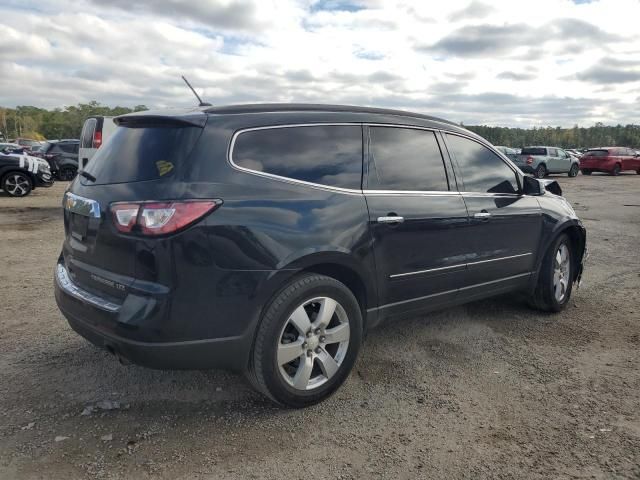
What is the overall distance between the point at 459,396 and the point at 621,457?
0.94 metres

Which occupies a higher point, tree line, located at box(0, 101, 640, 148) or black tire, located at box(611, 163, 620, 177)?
tree line, located at box(0, 101, 640, 148)

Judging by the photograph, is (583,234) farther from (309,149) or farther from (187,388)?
(187,388)

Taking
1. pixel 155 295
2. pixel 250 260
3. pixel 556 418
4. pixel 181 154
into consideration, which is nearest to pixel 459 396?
pixel 556 418

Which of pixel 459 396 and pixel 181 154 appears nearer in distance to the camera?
pixel 181 154

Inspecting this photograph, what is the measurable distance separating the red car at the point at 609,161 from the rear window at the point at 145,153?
32.5 metres

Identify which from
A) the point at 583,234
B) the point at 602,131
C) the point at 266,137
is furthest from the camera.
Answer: the point at 602,131

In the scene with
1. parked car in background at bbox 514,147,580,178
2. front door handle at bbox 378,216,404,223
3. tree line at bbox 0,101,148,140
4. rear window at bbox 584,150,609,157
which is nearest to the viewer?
front door handle at bbox 378,216,404,223

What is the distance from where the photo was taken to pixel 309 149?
325 centimetres

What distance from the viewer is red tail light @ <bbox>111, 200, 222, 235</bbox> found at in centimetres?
267

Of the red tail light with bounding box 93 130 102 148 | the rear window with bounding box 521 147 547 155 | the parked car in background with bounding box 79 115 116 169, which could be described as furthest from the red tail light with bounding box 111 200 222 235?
the rear window with bounding box 521 147 547 155

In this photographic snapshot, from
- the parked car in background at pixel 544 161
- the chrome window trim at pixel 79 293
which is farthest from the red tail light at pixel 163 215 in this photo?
the parked car in background at pixel 544 161

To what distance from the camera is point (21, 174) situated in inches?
566

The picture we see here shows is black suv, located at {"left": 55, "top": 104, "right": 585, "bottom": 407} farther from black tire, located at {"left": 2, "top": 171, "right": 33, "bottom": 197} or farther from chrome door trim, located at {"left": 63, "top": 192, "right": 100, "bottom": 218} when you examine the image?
black tire, located at {"left": 2, "top": 171, "right": 33, "bottom": 197}

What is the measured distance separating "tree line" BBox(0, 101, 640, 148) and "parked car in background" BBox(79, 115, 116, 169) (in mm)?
102157
